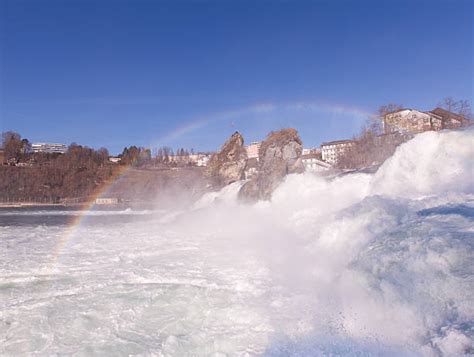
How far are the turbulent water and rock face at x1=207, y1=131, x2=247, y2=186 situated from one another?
40075mm

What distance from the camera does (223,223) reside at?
23109mm

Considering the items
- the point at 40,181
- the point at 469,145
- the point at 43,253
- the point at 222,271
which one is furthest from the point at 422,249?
the point at 40,181

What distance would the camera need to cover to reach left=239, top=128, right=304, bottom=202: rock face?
29681mm

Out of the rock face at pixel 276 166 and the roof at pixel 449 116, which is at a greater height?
the roof at pixel 449 116

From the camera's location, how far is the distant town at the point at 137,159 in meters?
41.7

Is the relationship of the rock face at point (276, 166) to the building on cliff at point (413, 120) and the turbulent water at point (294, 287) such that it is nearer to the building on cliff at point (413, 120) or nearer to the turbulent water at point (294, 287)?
the building on cliff at point (413, 120)

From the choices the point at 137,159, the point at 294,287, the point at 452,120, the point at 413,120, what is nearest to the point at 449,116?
the point at 452,120

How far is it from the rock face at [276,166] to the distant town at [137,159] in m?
1.46

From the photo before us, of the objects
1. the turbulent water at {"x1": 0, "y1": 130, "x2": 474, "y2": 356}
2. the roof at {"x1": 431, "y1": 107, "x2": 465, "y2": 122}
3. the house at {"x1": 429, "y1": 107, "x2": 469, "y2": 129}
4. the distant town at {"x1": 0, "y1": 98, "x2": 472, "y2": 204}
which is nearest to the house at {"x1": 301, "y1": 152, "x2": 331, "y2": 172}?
the distant town at {"x1": 0, "y1": 98, "x2": 472, "y2": 204}

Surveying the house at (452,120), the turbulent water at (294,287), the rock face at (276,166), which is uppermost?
the house at (452,120)

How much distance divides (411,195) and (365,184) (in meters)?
5.50

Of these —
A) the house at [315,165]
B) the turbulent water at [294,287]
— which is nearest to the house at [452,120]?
the house at [315,165]

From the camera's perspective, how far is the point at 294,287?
27.1 ft

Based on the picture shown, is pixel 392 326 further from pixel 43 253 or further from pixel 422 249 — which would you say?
pixel 43 253
